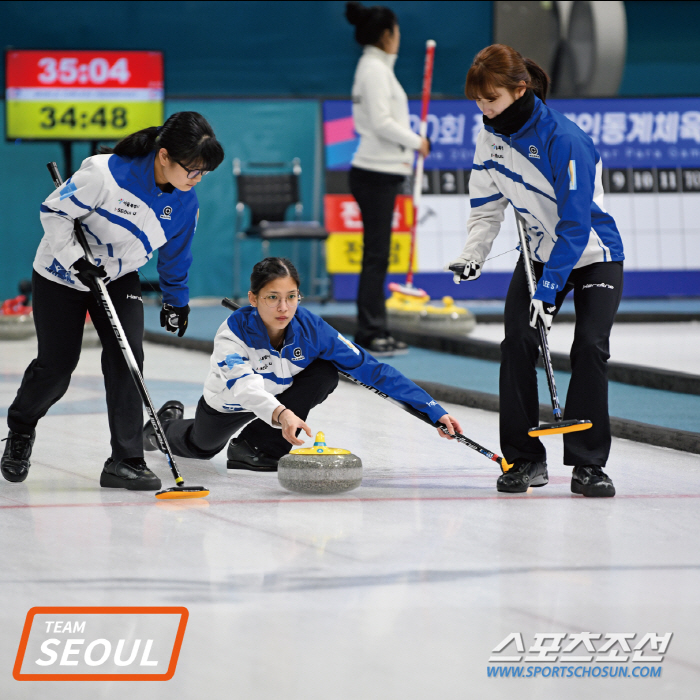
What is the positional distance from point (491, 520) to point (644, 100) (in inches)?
306

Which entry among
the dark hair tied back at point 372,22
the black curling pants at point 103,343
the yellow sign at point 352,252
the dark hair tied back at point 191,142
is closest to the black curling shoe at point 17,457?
the black curling pants at point 103,343

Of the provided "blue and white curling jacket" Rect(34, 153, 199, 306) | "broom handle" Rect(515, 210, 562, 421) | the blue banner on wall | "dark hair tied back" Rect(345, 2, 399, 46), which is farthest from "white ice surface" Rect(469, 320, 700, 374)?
"blue and white curling jacket" Rect(34, 153, 199, 306)

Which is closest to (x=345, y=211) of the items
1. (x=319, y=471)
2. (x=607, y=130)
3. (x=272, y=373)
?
(x=607, y=130)

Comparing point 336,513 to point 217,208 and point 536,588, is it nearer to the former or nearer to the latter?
point 536,588

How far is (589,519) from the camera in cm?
327

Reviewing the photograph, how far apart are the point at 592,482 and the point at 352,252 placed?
22.3ft

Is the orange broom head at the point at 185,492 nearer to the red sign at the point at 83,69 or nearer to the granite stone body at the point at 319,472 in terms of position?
the granite stone body at the point at 319,472

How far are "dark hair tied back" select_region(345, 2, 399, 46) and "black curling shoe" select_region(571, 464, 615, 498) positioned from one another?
401 cm

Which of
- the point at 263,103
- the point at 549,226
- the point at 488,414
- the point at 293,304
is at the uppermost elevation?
the point at 263,103

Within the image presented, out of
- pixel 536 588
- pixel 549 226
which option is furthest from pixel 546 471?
pixel 536 588

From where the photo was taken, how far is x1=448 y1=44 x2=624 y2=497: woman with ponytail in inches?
137

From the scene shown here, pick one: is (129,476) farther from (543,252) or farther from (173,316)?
(543,252)

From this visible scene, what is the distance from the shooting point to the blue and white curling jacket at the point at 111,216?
3.56 meters

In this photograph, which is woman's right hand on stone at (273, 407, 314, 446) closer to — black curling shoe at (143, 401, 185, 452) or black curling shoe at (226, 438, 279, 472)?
black curling shoe at (226, 438, 279, 472)
